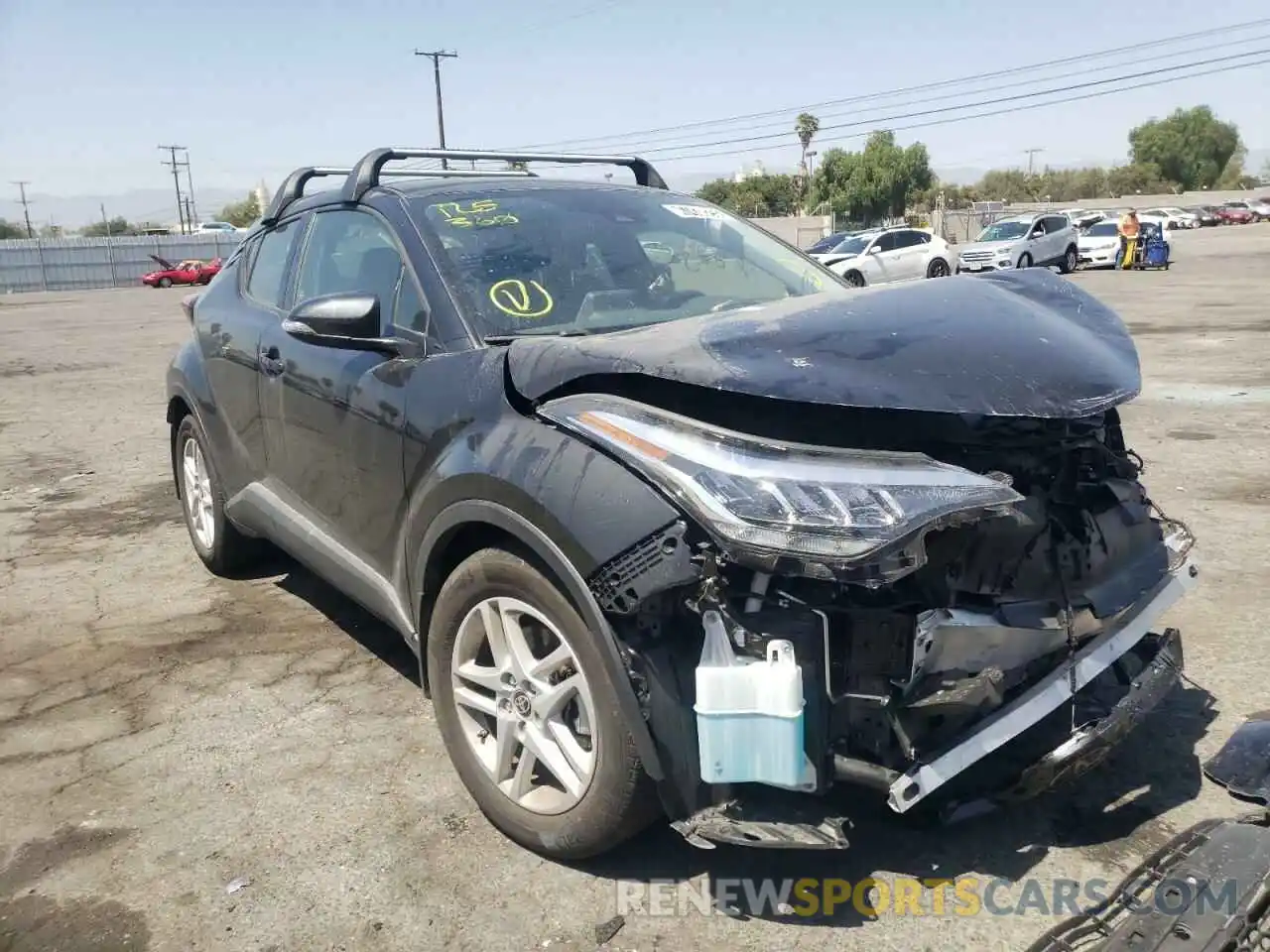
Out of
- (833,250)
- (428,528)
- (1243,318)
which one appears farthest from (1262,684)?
(833,250)

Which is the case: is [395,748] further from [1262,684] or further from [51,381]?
[51,381]

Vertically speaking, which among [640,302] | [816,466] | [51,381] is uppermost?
[640,302]

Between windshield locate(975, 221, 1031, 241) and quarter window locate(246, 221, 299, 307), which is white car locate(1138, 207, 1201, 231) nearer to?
windshield locate(975, 221, 1031, 241)

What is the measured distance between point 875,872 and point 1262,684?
1.81 m

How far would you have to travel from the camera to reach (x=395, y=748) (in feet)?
11.1

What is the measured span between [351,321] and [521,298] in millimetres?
520

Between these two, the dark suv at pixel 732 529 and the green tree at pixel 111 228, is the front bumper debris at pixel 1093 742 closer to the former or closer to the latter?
the dark suv at pixel 732 529

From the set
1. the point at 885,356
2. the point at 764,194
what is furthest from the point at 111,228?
the point at 885,356

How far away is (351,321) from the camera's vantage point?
10.1ft

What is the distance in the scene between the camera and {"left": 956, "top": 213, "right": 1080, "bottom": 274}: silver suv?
90.9 feet

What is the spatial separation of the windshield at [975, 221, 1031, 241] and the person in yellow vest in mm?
3003

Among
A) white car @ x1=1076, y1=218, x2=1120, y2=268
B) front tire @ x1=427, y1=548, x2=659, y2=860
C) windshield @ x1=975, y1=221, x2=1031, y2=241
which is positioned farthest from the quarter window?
white car @ x1=1076, y1=218, x2=1120, y2=268

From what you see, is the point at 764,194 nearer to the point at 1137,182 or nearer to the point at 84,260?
the point at 1137,182

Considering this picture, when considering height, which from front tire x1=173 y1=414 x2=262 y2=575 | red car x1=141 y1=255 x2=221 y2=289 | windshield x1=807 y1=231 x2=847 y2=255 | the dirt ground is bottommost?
red car x1=141 y1=255 x2=221 y2=289
